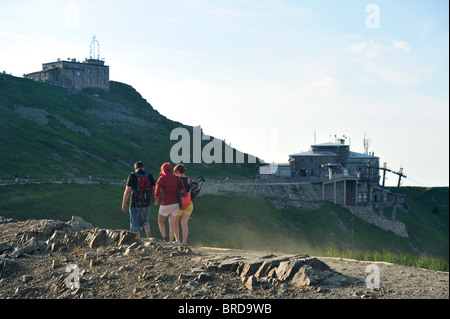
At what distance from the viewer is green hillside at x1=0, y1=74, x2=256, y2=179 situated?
78.3 metres

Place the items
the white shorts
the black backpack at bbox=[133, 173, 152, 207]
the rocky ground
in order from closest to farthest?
the rocky ground, the white shorts, the black backpack at bbox=[133, 173, 152, 207]

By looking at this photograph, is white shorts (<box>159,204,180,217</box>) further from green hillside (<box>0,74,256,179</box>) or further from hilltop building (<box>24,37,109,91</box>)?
hilltop building (<box>24,37,109,91</box>)

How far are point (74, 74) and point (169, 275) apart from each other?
423 feet

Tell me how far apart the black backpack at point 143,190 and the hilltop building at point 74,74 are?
398ft

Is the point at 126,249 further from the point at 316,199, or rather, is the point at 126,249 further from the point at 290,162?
the point at 290,162

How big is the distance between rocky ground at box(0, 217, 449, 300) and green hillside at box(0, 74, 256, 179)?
157 ft

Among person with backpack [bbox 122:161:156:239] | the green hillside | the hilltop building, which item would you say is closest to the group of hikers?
person with backpack [bbox 122:161:156:239]

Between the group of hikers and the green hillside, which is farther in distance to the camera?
the green hillside

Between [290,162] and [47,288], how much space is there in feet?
304

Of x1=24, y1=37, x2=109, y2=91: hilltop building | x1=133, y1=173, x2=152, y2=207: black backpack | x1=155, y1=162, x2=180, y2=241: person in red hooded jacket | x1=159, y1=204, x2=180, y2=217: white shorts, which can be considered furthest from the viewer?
x1=24, y1=37, x2=109, y2=91: hilltop building

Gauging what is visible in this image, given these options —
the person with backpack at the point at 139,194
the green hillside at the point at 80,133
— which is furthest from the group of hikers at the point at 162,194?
the green hillside at the point at 80,133

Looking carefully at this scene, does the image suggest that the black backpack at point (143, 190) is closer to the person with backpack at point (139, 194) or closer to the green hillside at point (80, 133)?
the person with backpack at point (139, 194)

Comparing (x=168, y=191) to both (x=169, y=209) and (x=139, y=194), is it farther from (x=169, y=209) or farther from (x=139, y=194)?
(x=139, y=194)

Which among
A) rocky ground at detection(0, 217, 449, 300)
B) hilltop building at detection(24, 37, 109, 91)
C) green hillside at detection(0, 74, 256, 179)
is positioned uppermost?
hilltop building at detection(24, 37, 109, 91)
